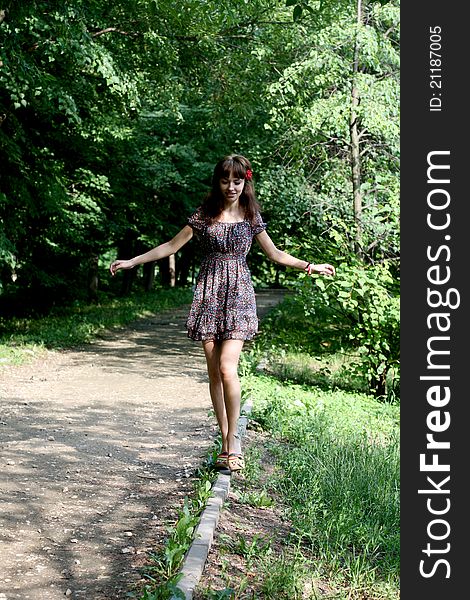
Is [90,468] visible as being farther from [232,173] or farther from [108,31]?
[108,31]

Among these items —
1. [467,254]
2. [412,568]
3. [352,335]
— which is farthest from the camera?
[352,335]

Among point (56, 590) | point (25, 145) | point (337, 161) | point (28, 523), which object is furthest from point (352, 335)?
point (25, 145)

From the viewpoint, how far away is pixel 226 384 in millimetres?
6355

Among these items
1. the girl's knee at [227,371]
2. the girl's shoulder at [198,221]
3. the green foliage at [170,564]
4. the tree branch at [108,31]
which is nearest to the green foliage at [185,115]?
the tree branch at [108,31]

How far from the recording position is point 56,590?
4.55m

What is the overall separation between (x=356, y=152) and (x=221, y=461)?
8.76 metres

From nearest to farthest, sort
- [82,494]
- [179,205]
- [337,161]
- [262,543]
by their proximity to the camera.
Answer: [262,543] → [82,494] → [337,161] → [179,205]

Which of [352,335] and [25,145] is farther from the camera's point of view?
[25,145]

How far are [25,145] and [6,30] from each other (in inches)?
238

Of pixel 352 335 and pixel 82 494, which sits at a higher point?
pixel 352 335

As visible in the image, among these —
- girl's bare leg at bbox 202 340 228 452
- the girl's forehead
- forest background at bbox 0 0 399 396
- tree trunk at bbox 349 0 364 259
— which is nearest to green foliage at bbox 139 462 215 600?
girl's bare leg at bbox 202 340 228 452

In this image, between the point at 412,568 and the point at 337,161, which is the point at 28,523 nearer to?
the point at 412,568

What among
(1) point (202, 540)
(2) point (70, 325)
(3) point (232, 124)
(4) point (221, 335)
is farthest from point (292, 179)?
(1) point (202, 540)

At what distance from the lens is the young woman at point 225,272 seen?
6336 mm
